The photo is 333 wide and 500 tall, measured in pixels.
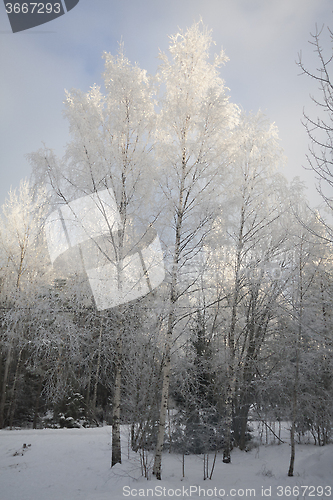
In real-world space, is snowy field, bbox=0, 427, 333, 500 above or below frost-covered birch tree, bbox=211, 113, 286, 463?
below

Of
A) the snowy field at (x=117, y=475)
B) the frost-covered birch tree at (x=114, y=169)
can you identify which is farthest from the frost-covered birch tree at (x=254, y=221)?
the frost-covered birch tree at (x=114, y=169)

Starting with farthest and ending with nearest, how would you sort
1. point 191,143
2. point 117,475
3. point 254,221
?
point 254,221 < point 191,143 < point 117,475

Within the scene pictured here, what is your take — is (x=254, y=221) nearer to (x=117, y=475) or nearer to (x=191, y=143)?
(x=191, y=143)

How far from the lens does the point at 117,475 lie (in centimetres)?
539

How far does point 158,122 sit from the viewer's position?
248 inches

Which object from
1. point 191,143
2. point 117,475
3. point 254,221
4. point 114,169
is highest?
point 191,143

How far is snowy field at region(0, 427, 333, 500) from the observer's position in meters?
4.78

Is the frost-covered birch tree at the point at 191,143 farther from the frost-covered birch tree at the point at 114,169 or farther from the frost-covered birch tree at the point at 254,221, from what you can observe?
the frost-covered birch tree at the point at 254,221

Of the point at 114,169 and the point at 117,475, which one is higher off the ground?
the point at 114,169

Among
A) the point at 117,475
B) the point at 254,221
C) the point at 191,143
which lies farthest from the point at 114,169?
the point at 117,475

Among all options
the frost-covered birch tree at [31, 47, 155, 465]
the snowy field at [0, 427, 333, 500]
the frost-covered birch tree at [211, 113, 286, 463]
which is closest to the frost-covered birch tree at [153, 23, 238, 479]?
the frost-covered birch tree at [31, 47, 155, 465]

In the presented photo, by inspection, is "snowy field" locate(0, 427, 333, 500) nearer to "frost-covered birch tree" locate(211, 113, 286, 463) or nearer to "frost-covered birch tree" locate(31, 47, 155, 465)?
"frost-covered birch tree" locate(31, 47, 155, 465)

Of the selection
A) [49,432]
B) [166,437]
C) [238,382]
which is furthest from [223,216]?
[49,432]

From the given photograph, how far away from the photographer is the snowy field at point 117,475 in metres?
4.78
